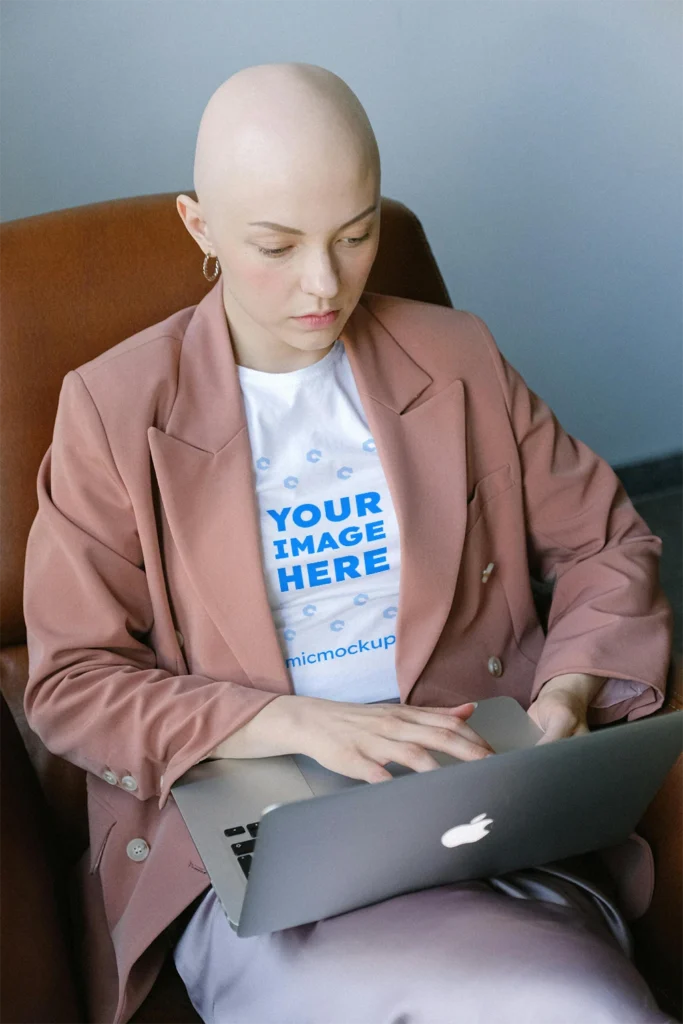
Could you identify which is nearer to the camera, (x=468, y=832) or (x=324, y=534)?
(x=468, y=832)

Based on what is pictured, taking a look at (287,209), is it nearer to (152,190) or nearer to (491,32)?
(152,190)

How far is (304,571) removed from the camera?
133 centimetres

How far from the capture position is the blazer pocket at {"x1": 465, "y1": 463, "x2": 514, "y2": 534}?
4.65 ft

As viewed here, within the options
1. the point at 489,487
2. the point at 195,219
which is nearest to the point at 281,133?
the point at 195,219

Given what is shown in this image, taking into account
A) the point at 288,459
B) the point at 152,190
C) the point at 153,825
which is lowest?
the point at 153,825

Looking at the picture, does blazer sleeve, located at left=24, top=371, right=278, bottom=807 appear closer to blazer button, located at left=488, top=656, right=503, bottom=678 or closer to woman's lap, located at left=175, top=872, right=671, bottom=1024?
woman's lap, located at left=175, top=872, right=671, bottom=1024

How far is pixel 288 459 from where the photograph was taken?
1.34 meters

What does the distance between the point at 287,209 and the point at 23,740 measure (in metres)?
0.74

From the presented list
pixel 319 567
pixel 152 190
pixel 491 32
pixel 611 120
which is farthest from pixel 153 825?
pixel 611 120

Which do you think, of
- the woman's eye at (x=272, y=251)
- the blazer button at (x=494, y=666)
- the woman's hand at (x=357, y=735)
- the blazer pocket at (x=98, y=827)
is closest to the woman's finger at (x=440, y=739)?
the woman's hand at (x=357, y=735)

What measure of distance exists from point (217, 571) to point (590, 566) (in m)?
0.47

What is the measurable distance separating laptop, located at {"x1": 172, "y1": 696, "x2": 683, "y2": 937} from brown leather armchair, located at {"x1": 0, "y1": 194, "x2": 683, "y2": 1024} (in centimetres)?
17

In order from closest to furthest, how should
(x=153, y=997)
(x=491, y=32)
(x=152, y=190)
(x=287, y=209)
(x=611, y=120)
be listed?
(x=287, y=209) → (x=153, y=997) → (x=152, y=190) → (x=491, y=32) → (x=611, y=120)

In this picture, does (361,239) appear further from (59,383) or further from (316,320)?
(59,383)
